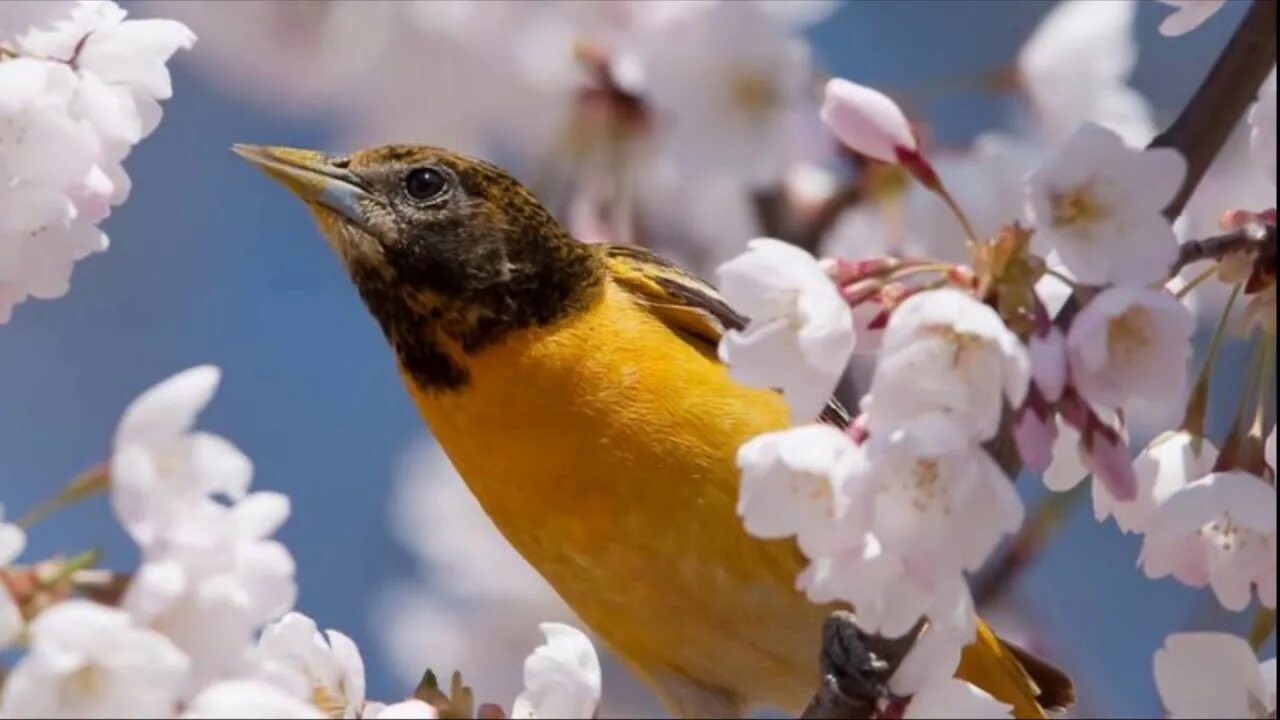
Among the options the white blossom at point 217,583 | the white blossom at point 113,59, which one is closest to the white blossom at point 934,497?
the white blossom at point 217,583

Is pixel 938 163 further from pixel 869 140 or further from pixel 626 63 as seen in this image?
pixel 869 140

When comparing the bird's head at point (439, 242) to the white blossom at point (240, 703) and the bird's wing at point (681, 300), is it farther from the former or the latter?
the white blossom at point (240, 703)

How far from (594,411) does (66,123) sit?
1.23 meters

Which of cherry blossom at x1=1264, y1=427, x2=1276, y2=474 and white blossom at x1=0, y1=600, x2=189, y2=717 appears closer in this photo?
white blossom at x1=0, y1=600, x2=189, y2=717

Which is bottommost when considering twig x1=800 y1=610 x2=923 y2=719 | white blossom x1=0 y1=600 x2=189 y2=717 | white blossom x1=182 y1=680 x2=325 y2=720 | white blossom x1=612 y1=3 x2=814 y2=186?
twig x1=800 y1=610 x2=923 y2=719

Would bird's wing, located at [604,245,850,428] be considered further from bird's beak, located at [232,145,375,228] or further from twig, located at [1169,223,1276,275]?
twig, located at [1169,223,1276,275]

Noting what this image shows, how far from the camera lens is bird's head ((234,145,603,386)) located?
3.49 metres

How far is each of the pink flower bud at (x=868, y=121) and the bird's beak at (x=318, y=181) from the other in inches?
69.0

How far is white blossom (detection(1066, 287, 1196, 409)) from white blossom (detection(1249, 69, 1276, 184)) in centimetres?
38

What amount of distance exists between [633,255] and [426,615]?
1.51 m

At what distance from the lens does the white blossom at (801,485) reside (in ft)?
5.98

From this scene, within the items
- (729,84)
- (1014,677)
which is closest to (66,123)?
(729,84)

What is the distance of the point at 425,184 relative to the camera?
12.1ft

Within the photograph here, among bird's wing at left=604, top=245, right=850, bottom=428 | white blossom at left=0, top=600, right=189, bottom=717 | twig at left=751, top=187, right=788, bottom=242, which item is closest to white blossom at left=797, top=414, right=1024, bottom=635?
white blossom at left=0, top=600, right=189, bottom=717
